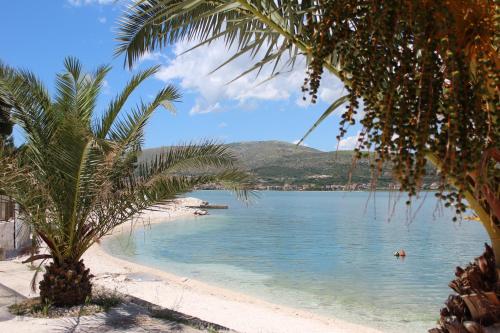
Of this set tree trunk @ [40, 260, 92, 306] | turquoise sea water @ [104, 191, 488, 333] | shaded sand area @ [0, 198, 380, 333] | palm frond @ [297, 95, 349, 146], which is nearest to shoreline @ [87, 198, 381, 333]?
shaded sand area @ [0, 198, 380, 333]

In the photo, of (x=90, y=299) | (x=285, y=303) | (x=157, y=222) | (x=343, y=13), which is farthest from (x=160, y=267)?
(x=157, y=222)

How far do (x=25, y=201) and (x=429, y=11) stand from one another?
23.4ft

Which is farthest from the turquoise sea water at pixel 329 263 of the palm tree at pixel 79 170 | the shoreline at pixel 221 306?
the palm tree at pixel 79 170

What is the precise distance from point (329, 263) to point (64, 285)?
18567 millimetres

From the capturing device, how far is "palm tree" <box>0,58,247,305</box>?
7.64 meters

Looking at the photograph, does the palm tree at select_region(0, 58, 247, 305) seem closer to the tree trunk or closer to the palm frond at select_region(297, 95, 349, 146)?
the tree trunk

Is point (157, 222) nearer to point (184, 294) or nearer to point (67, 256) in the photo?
point (184, 294)

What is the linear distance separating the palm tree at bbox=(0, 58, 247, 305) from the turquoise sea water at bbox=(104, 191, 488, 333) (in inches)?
125

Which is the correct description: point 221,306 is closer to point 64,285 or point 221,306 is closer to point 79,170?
point 64,285

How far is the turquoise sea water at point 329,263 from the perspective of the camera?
15.4 m

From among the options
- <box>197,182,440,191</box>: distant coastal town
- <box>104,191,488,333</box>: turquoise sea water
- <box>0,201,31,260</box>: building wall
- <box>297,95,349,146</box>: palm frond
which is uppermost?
<box>297,95,349,146</box>: palm frond

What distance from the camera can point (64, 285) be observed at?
812cm

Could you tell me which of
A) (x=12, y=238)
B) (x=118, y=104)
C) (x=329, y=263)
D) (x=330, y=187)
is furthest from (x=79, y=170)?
(x=330, y=187)

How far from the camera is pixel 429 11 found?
75.5 inches
